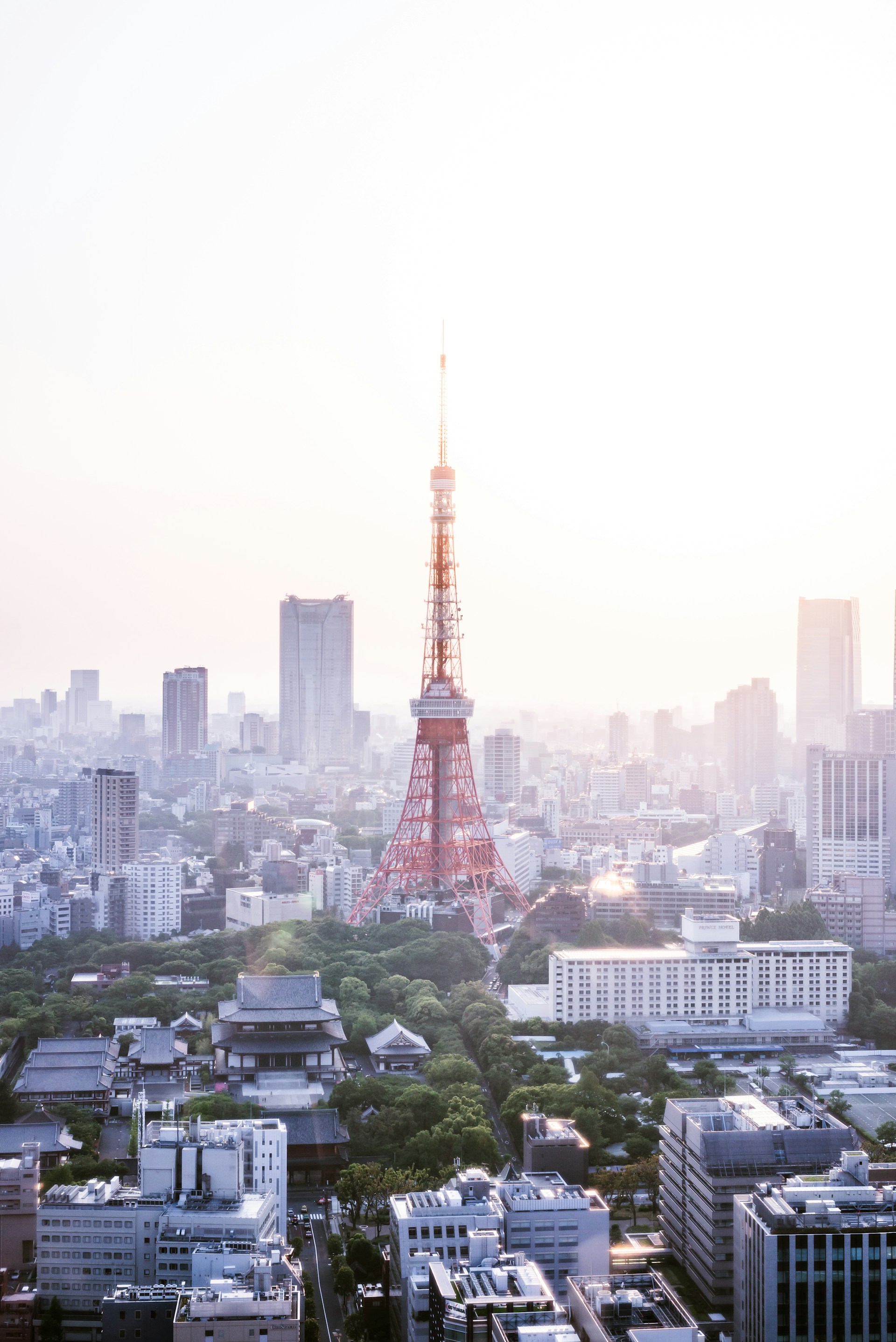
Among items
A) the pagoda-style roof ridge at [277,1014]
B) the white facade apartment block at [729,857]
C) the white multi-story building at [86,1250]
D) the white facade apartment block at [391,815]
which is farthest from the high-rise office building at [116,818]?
the white multi-story building at [86,1250]

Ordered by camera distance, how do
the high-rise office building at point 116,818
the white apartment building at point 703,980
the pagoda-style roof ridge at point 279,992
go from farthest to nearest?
the high-rise office building at point 116,818 < the white apartment building at point 703,980 < the pagoda-style roof ridge at point 279,992

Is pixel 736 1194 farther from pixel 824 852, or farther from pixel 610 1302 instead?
pixel 824 852

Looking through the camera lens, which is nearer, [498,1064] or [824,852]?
[498,1064]

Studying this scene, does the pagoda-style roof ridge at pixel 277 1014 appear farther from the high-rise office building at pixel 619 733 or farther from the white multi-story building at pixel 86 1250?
the high-rise office building at pixel 619 733

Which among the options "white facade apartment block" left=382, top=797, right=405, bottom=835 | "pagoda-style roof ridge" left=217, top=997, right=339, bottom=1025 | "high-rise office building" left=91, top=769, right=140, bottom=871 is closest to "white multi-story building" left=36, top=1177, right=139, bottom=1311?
"pagoda-style roof ridge" left=217, top=997, right=339, bottom=1025

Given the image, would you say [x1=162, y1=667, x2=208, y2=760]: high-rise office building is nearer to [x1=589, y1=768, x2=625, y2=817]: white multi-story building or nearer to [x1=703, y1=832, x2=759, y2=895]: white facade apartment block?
[x1=589, y1=768, x2=625, y2=817]: white multi-story building

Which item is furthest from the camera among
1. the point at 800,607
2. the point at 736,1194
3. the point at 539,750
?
the point at 539,750

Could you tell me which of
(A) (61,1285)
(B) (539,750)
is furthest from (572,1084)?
Result: (B) (539,750)
